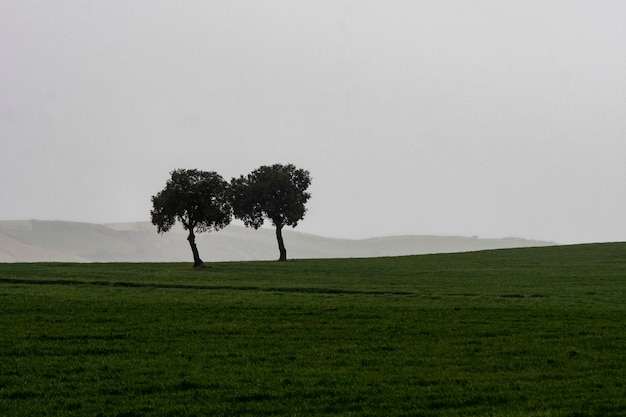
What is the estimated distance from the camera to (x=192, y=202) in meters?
81.1

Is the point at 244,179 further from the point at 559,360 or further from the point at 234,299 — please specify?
the point at 559,360

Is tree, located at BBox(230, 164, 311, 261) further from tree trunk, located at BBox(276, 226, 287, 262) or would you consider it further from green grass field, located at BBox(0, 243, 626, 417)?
green grass field, located at BBox(0, 243, 626, 417)

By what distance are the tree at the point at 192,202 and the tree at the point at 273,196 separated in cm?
1077

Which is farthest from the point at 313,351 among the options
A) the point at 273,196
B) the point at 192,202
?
the point at 273,196

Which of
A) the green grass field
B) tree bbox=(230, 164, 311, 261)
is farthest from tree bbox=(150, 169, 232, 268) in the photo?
the green grass field

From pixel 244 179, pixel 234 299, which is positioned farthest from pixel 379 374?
pixel 244 179

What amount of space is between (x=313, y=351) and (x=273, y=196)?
229 feet

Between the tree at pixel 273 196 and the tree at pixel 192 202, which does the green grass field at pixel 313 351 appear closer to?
the tree at pixel 192 202

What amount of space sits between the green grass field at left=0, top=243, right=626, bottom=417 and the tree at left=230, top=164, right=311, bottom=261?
142ft

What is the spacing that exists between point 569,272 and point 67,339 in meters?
50.3

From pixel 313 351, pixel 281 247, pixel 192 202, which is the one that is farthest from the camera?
pixel 281 247

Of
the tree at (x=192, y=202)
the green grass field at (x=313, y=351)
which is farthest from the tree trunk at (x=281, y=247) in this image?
the green grass field at (x=313, y=351)

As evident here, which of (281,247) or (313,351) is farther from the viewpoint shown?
(281,247)

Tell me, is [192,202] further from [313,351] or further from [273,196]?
[313,351]
